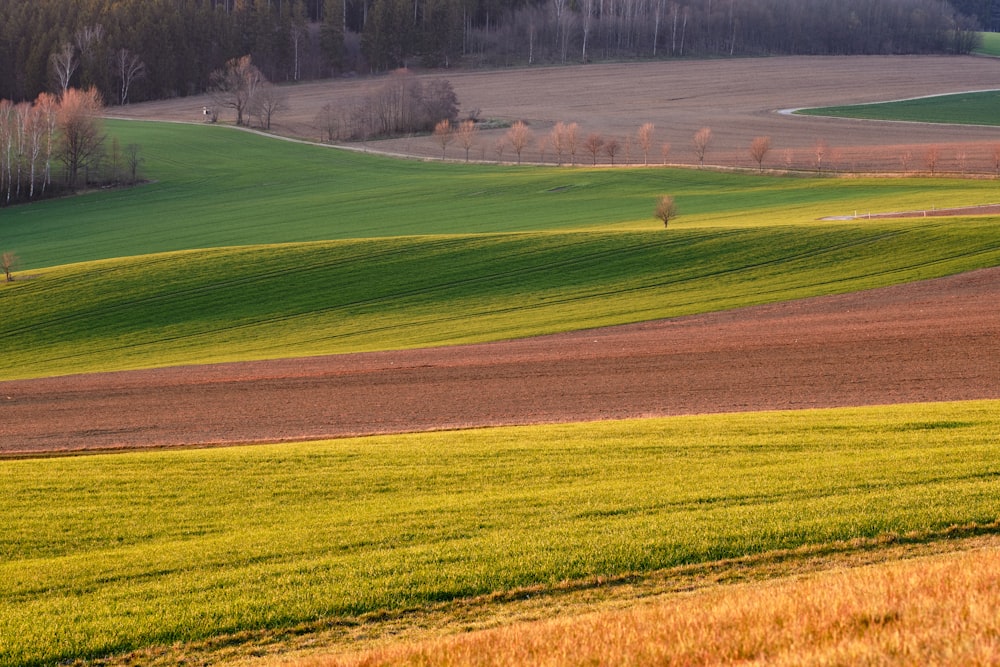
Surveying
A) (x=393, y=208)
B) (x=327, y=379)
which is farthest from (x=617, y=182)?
(x=327, y=379)

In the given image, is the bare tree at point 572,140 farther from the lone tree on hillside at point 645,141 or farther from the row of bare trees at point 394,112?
the row of bare trees at point 394,112

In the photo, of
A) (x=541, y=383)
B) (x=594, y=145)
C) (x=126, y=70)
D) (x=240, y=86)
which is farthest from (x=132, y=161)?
(x=541, y=383)

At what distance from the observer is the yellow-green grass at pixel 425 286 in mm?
40312

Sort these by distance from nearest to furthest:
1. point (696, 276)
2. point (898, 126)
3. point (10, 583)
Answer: point (10, 583) → point (696, 276) → point (898, 126)

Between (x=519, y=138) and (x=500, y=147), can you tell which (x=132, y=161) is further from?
(x=519, y=138)

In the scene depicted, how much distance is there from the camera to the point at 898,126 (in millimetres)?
113812

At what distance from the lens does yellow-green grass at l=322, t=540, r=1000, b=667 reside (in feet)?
22.2

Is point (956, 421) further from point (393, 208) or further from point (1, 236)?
point (1, 236)

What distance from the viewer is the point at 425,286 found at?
47.3 m

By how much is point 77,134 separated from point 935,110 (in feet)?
342

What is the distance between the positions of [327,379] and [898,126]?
103 meters

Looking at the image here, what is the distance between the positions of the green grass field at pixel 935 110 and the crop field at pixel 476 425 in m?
48.8

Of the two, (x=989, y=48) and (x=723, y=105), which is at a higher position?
(x=989, y=48)

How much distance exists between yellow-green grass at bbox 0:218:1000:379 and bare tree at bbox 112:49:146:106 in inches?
4132
